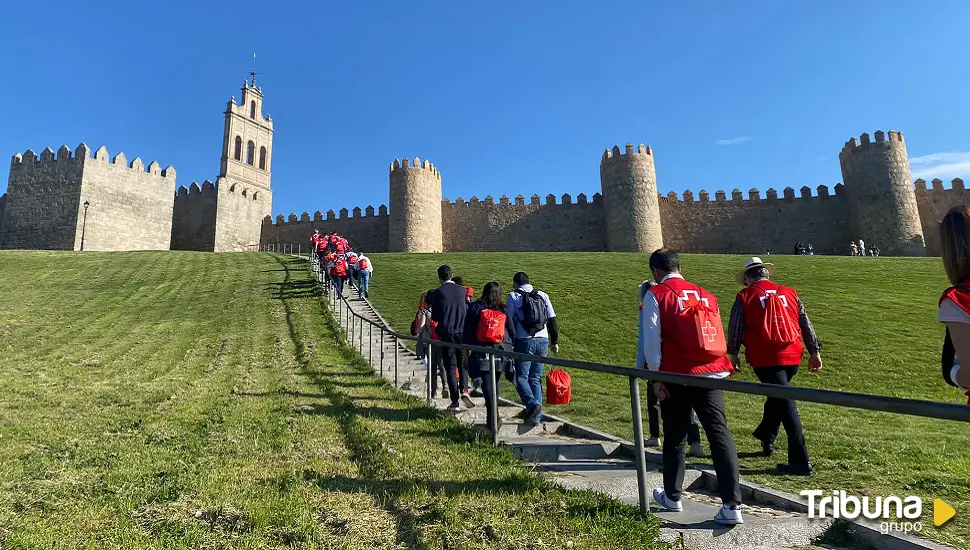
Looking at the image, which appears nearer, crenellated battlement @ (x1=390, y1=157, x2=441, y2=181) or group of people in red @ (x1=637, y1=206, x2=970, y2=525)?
group of people in red @ (x1=637, y1=206, x2=970, y2=525)

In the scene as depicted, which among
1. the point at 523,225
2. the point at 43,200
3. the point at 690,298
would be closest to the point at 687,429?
the point at 690,298

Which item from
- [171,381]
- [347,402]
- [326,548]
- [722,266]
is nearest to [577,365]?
[326,548]

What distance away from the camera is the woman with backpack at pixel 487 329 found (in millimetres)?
5902

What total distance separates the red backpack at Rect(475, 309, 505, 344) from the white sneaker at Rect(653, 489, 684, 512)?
2725mm

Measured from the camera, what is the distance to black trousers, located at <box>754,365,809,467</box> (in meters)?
4.21

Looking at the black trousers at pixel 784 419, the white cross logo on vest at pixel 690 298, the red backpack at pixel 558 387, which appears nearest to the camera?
the white cross logo on vest at pixel 690 298

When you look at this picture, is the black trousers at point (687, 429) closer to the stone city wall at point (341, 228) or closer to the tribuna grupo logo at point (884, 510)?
the tribuna grupo logo at point (884, 510)

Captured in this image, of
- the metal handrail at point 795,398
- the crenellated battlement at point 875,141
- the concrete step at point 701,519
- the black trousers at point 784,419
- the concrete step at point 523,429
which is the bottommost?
the concrete step at point 701,519

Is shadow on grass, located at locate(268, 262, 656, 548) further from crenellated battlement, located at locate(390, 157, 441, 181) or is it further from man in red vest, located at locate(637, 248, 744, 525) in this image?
crenellated battlement, located at locate(390, 157, 441, 181)

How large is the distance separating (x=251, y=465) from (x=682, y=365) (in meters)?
3.32

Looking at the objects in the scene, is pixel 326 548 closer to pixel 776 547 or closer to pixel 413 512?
pixel 413 512

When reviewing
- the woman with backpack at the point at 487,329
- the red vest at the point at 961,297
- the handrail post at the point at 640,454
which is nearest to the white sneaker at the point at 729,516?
the handrail post at the point at 640,454

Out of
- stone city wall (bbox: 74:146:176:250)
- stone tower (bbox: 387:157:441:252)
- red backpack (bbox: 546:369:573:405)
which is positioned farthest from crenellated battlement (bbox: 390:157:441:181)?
red backpack (bbox: 546:369:573:405)

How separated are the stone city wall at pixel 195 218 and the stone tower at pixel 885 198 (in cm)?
4621
